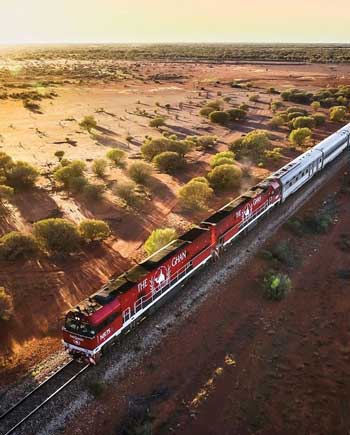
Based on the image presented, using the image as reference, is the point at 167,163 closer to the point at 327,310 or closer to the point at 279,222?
the point at 279,222

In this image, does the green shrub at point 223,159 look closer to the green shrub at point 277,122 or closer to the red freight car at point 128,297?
the red freight car at point 128,297

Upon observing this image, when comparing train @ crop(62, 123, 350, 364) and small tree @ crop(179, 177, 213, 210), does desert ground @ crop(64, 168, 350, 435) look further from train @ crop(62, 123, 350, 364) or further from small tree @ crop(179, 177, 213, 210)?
small tree @ crop(179, 177, 213, 210)

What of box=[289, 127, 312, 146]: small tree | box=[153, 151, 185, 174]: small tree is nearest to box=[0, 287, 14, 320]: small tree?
box=[153, 151, 185, 174]: small tree

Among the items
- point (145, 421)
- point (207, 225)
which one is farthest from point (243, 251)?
point (145, 421)

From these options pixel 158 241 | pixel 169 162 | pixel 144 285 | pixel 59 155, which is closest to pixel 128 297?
pixel 144 285

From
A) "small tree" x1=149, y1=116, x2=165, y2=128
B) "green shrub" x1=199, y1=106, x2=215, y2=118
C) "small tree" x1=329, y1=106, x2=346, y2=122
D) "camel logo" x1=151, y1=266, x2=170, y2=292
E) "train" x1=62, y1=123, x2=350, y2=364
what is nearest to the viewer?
"train" x1=62, y1=123, x2=350, y2=364

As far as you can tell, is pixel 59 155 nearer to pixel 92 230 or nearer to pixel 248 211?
pixel 92 230
